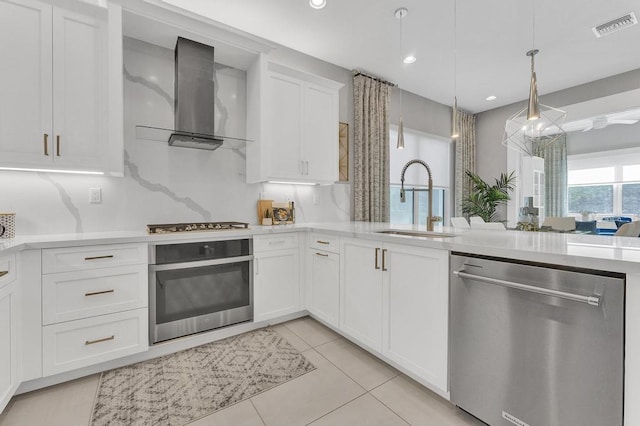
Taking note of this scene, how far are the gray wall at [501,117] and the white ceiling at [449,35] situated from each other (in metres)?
0.15

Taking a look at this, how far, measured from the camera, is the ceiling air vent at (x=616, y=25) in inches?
111

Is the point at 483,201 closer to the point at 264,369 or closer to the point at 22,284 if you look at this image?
the point at 264,369

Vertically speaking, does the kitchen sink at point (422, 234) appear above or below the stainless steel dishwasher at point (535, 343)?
above

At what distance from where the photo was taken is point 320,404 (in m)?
1.68

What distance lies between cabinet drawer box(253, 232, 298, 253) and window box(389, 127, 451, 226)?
2228 millimetres

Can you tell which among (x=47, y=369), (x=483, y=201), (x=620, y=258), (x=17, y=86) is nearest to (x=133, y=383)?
(x=47, y=369)

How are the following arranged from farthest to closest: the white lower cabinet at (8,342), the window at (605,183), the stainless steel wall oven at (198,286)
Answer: the window at (605,183) < the stainless steel wall oven at (198,286) < the white lower cabinet at (8,342)

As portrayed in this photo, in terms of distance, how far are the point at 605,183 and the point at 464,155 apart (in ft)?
15.1

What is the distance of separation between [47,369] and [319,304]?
186 cm

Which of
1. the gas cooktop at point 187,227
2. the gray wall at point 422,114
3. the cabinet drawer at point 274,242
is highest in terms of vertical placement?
the gray wall at point 422,114

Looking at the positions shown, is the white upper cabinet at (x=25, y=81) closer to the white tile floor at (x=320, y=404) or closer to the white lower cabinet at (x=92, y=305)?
the white lower cabinet at (x=92, y=305)

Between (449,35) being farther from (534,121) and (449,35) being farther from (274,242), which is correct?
(274,242)

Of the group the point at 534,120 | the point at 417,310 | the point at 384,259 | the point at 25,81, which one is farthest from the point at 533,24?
the point at 25,81

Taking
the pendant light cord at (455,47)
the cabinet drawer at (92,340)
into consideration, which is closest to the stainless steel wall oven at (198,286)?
the cabinet drawer at (92,340)
